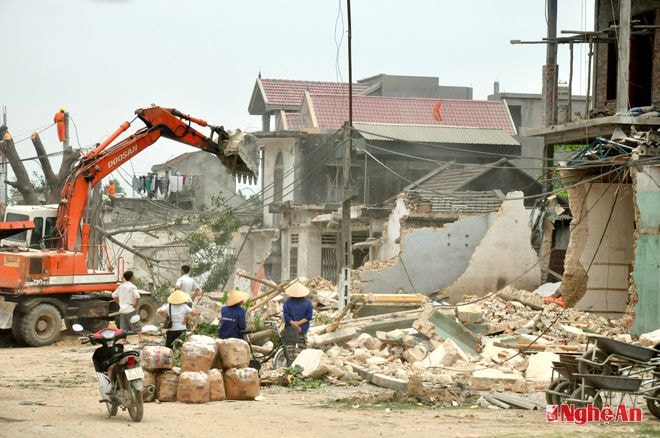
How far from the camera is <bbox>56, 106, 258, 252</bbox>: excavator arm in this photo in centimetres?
2394

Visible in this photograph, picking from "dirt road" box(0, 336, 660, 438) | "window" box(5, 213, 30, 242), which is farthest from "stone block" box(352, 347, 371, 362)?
"window" box(5, 213, 30, 242)

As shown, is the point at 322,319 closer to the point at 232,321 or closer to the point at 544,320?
the point at 544,320

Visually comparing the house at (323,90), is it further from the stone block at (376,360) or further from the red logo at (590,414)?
the red logo at (590,414)

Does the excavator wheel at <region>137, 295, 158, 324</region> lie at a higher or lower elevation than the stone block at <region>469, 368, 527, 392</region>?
higher

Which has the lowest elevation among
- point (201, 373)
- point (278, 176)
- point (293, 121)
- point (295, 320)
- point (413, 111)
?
point (201, 373)

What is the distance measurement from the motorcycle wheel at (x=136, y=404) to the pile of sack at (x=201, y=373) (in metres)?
1.89

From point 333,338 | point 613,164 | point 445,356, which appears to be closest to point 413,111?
point 613,164

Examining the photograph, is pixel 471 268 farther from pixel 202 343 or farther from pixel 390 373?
pixel 202 343

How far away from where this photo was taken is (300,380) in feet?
51.4

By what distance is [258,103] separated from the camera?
168 ft

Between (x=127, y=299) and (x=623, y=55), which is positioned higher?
(x=623, y=55)

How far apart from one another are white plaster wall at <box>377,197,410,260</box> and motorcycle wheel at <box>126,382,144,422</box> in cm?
1931

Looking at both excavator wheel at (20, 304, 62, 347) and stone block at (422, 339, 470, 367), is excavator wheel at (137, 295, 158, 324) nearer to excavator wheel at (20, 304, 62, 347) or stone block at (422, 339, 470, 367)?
excavator wheel at (20, 304, 62, 347)

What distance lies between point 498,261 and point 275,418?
1828 centimetres
